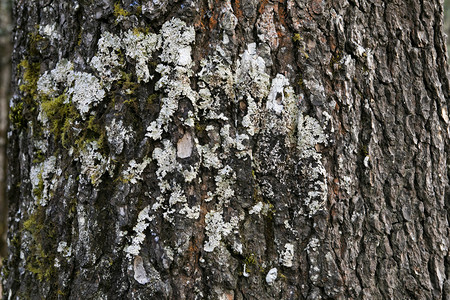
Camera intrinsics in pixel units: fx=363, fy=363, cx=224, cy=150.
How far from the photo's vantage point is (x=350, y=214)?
51.9 inches

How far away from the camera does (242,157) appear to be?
1278mm

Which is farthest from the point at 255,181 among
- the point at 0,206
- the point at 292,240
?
the point at 0,206

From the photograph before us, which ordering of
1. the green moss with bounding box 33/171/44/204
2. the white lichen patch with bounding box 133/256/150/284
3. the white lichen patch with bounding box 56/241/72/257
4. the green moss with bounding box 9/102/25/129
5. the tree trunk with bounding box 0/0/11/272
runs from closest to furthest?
the white lichen patch with bounding box 133/256/150/284 → the white lichen patch with bounding box 56/241/72/257 → the green moss with bounding box 33/171/44/204 → the green moss with bounding box 9/102/25/129 → the tree trunk with bounding box 0/0/11/272

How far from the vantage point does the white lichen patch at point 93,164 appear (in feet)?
4.30

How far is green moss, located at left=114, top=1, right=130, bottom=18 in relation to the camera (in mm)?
1294

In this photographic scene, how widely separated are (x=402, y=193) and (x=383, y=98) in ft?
1.20

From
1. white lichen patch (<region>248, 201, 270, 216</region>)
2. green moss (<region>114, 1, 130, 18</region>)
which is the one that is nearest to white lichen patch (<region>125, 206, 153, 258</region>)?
white lichen patch (<region>248, 201, 270, 216</region>)

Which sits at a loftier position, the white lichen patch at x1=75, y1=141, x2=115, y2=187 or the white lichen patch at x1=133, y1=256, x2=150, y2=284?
the white lichen patch at x1=75, y1=141, x2=115, y2=187

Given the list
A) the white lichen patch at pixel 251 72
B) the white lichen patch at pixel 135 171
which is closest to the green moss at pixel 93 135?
the white lichen patch at pixel 135 171

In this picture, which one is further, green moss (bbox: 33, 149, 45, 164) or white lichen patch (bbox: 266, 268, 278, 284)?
green moss (bbox: 33, 149, 45, 164)

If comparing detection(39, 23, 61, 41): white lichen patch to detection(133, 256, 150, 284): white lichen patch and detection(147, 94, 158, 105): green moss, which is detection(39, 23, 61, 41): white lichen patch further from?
detection(133, 256, 150, 284): white lichen patch

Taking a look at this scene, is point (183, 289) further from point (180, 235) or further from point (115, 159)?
point (115, 159)

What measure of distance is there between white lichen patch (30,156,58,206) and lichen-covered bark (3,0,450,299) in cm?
7

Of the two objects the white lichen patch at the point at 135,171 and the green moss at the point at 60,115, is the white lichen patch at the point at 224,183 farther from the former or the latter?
the green moss at the point at 60,115
